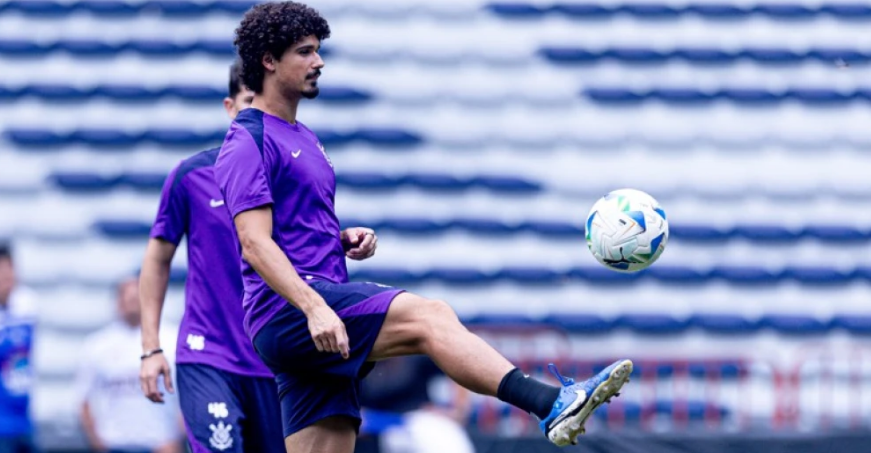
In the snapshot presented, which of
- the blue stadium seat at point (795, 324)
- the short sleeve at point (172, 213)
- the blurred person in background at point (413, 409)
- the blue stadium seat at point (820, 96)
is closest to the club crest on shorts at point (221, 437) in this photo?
the short sleeve at point (172, 213)

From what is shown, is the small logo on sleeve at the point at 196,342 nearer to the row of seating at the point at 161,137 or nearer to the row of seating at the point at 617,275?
the row of seating at the point at 617,275

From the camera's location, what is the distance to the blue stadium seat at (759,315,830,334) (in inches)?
417

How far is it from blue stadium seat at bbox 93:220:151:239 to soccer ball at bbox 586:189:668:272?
21.4 feet

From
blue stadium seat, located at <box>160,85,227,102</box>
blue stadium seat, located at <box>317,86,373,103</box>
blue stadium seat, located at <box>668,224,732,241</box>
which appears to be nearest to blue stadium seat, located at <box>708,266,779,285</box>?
blue stadium seat, located at <box>668,224,732,241</box>

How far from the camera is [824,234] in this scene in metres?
10.9

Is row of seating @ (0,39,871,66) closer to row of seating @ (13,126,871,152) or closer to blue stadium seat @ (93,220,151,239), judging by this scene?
row of seating @ (13,126,871,152)

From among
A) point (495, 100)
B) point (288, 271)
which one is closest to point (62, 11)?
point (495, 100)

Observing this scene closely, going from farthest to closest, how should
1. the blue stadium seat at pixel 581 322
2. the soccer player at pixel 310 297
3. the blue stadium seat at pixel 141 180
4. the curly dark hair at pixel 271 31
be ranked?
the blue stadium seat at pixel 141 180, the blue stadium seat at pixel 581 322, the curly dark hair at pixel 271 31, the soccer player at pixel 310 297

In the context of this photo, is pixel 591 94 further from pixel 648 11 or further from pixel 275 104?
pixel 275 104

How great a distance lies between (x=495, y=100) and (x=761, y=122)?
7.56ft

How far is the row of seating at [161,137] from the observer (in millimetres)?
11055

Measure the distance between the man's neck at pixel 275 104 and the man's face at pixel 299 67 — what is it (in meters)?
0.04

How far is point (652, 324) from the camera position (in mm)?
10555

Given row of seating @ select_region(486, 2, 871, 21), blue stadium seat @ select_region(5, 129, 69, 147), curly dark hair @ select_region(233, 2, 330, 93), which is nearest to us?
curly dark hair @ select_region(233, 2, 330, 93)
